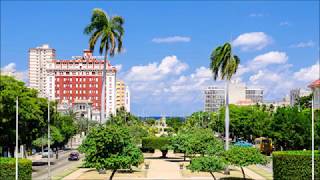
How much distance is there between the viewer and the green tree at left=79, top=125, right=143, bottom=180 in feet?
155

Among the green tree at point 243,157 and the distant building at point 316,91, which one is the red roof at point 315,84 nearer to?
the distant building at point 316,91

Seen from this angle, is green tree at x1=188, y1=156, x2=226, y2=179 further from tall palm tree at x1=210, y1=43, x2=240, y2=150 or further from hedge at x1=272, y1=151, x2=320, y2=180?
tall palm tree at x1=210, y1=43, x2=240, y2=150

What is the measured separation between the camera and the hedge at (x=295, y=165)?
51.5 meters

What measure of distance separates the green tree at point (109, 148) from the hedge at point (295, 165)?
1324cm

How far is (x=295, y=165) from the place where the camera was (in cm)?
5191

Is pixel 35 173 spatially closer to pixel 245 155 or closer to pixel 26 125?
pixel 26 125

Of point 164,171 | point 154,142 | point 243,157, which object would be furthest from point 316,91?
point 243,157

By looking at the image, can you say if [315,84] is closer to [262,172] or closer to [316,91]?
[316,91]

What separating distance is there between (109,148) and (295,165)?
16133 mm

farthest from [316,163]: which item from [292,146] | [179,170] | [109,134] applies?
[292,146]

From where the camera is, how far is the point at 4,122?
59.9m

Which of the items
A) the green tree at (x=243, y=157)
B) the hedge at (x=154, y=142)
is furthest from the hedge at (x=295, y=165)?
the hedge at (x=154, y=142)

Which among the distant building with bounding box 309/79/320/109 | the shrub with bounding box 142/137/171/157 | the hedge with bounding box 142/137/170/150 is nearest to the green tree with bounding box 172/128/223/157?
the shrub with bounding box 142/137/171/157

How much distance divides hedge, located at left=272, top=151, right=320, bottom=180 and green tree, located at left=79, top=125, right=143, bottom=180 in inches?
521
